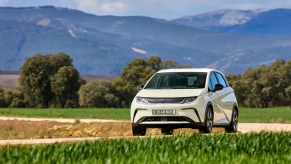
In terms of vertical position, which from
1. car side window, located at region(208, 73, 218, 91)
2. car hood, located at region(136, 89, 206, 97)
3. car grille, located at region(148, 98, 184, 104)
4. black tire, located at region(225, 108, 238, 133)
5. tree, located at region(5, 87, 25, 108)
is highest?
car side window, located at region(208, 73, 218, 91)

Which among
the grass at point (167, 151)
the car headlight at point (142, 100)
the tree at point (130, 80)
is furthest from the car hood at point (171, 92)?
the tree at point (130, 80)

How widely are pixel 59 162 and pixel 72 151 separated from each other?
1415 mm

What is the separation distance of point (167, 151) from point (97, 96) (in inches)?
3410

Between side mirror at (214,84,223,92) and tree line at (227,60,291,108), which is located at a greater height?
side mirror at (214,84,223,92)

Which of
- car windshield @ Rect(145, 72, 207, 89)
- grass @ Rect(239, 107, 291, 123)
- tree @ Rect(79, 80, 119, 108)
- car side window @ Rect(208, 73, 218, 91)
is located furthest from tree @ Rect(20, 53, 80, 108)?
car windshield @ Rect(145, 72, 207, 89)

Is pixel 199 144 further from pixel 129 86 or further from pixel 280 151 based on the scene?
pixel 129 86

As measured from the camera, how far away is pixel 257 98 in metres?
95.8

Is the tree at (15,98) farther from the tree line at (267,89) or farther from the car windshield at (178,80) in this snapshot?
the car windshield at (178,80)

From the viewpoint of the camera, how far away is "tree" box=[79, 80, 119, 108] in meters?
95.8

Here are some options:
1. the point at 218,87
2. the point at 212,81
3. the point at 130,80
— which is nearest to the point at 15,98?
the point at 130,80

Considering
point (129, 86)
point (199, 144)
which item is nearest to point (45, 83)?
point (129, 86)

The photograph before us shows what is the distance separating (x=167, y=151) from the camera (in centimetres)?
1247

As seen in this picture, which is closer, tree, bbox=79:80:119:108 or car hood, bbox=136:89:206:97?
car hood, bbox=136:89:206:97

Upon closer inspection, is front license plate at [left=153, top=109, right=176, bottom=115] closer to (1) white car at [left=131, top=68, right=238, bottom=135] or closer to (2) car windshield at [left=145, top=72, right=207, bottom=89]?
(1) white car at [left=131, top=68, right=238, bottom=135]
